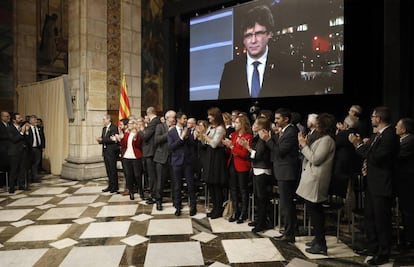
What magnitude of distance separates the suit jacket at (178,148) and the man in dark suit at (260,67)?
322 cm

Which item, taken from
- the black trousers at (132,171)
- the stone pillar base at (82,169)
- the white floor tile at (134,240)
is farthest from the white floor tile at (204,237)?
the stone pillar base at (82,169)

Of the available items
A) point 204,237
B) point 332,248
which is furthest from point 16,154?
point 332,248

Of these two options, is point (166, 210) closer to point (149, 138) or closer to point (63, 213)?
point (149, 138)

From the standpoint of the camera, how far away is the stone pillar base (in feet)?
25.8

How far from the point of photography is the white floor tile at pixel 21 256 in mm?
3291

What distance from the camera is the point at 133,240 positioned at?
153 inches

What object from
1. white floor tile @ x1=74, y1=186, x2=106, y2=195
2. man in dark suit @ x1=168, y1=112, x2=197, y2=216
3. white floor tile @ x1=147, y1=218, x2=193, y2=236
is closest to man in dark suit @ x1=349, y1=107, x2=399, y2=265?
white floor tile @ x1=147, y1=218, x2=193, y2=236

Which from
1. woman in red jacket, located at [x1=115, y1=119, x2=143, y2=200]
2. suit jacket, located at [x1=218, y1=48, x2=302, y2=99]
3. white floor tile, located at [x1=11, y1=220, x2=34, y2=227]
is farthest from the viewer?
suit jacket, located at [x1=218, y1=48, x2=302, y2=99]

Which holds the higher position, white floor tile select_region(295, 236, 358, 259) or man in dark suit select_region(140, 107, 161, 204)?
man in dark suit select_region(140, 107, 161, 204)

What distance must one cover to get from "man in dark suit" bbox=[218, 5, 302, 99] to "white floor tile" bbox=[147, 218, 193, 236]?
3898 mm

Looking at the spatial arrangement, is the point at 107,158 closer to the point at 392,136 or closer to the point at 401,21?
the point at 392,136

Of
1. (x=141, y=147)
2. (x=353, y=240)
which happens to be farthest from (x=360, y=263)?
(x=141, y=147)

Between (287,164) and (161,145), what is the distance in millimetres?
2177

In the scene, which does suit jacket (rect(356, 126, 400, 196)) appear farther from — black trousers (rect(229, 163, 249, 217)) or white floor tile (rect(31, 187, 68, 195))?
white floor tile (rect(31, 187, 68, 195))
